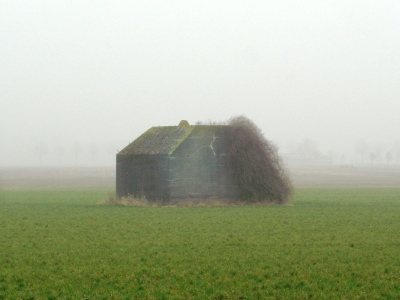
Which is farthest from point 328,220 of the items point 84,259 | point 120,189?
point 120,189

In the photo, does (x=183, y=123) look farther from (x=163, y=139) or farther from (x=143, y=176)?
(x=143, y=176)

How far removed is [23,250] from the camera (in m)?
18.9

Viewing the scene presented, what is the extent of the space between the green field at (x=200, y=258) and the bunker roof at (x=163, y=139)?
1163 centimetres

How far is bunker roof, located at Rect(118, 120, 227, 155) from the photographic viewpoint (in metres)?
40.0

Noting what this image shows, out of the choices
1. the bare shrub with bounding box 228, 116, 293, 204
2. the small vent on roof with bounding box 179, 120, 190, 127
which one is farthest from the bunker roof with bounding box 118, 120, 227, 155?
the bare shrub with bounding box 228, 116, 293, 204

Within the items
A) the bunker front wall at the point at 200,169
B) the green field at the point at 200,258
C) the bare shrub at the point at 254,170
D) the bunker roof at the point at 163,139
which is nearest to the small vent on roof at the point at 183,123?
the bunker roof at the point at 163,139

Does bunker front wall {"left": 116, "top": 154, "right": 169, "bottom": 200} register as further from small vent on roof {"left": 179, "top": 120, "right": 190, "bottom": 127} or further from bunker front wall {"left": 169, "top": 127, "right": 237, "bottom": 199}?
small vent on roof {"left": 179, "top": 120, "right": 190, "bottom": 127}

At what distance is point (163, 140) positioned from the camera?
4122 centimetres

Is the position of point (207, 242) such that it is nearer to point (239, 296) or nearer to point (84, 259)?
point (84, 259)

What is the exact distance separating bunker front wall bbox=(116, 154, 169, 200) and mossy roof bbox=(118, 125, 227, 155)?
0.52m

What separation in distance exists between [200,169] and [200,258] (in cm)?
2234

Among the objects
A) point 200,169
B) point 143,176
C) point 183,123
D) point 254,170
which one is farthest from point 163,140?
point 254,170

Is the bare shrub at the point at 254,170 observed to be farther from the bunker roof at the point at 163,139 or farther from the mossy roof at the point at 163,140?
the bunker roof at the point at 163,139

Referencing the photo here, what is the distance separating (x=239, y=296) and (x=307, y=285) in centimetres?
186
